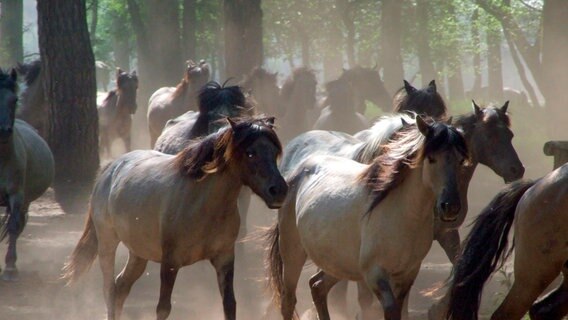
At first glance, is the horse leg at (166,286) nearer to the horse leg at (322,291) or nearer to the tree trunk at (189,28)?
the horse leg at (322,291)

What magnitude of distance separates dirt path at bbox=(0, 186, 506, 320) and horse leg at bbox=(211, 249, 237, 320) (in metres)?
1.16

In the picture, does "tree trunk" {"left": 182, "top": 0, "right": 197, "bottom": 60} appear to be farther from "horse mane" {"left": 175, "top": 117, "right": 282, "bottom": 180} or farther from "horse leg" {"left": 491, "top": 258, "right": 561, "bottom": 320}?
"horse leg" {"left": 491, "top": 258, "right": 561, "bottom": 320}

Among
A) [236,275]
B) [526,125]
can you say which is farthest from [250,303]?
[526,125]

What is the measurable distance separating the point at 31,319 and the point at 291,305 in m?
2.53

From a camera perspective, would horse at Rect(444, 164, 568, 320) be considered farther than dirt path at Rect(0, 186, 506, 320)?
No

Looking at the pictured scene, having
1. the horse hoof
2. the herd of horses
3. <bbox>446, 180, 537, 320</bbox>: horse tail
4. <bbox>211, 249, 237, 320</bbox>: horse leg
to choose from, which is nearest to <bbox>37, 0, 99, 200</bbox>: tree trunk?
the horse hoof

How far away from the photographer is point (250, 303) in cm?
1038

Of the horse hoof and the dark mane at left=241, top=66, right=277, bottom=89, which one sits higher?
the dark mane at left=241, top=66, right=277, bottom=89

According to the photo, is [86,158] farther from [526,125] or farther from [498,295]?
[526,125]

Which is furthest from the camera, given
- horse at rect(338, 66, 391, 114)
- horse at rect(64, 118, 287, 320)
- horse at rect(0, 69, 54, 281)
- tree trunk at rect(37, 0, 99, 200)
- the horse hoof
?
horse at rect(338, 66, 391, 114)

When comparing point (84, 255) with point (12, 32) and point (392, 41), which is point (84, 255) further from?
point (12, 32)

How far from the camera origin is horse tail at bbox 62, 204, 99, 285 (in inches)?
372

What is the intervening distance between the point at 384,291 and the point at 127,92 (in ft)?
55.6

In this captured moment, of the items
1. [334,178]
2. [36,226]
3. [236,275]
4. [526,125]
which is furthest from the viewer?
[526,125]
